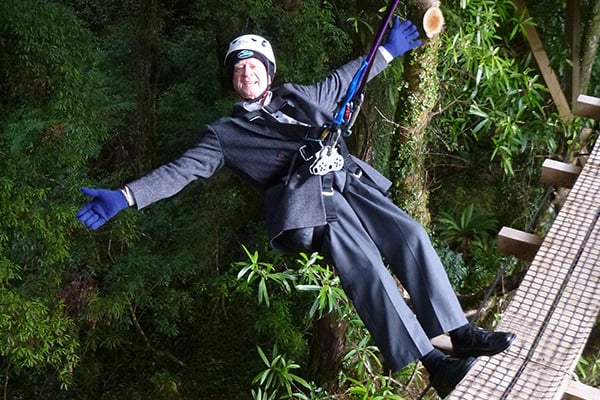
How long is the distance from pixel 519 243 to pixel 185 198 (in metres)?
1.84

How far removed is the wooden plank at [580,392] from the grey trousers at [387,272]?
34 centimetres

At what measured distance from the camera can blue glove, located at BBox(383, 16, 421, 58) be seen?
2.24m

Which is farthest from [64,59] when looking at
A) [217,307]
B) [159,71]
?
[217,307]

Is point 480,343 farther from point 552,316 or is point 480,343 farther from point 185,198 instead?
point 185,198

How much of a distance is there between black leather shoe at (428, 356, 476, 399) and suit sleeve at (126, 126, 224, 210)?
2.64 feet

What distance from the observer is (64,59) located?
284 centimetres

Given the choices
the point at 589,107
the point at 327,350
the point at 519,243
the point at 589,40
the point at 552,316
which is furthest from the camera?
the point at 589,40

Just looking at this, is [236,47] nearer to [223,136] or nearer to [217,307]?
[223,136]

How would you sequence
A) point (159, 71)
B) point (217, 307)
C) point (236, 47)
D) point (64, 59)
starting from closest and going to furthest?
point (236, 47) → point (64, 59) → point (159, 71) → point (217, 307)

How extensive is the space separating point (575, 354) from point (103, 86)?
2342 millimetres

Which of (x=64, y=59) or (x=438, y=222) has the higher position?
(x=64, y=59)

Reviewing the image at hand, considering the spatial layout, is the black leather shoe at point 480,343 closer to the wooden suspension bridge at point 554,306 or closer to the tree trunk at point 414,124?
the wooden suspension bridge at point 554,306

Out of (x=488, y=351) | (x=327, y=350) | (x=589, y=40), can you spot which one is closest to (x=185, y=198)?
(x=327, y=350)

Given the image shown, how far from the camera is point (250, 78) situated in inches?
79.9
